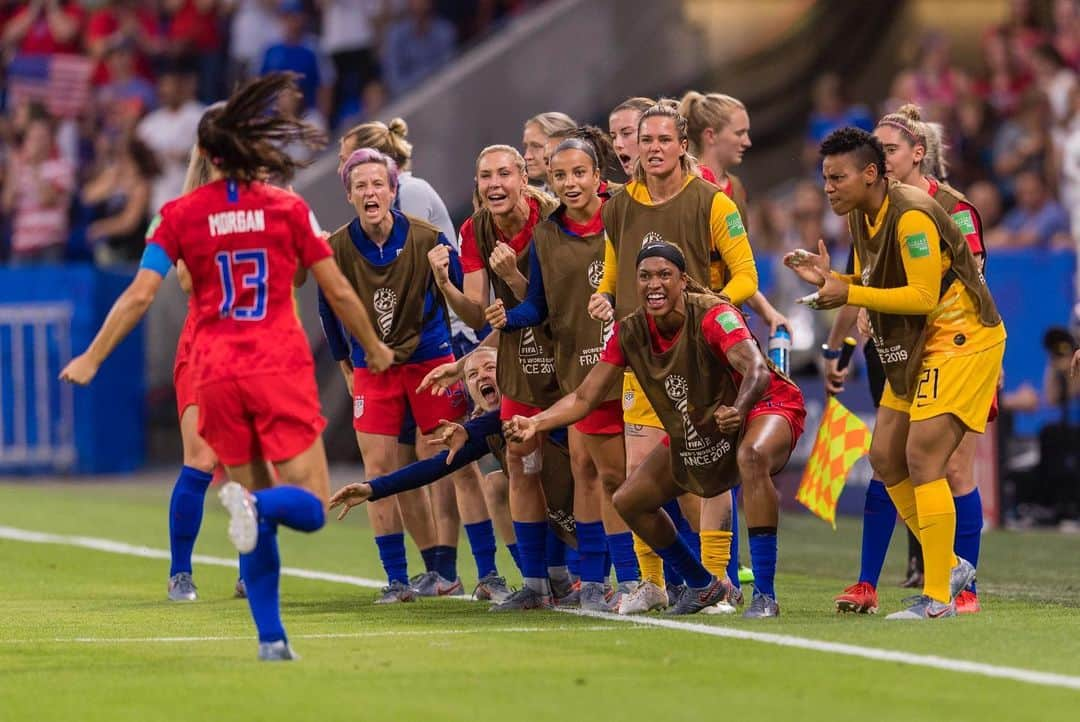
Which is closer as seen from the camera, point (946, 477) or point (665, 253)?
point (665, 253)

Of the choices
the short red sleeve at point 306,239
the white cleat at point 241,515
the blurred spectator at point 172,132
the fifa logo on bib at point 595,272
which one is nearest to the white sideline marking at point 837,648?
the white cleat at point 241,515

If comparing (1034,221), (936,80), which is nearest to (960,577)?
(1034,221)

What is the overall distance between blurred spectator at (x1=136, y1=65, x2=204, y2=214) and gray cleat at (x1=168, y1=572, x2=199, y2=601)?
37.5ft

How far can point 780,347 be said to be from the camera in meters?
10.7

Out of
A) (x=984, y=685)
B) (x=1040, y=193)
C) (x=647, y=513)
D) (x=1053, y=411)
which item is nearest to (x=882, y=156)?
(x=647, y=513)

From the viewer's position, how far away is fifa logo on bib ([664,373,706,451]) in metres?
9.02

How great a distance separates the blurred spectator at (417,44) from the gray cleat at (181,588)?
39.0 ft

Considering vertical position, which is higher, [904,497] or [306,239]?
[306,239]

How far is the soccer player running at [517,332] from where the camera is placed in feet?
32.3

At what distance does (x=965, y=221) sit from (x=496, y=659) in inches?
135

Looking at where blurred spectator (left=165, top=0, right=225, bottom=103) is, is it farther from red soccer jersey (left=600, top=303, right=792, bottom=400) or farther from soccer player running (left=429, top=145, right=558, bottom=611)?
red soccer jersey (left=600, top=303, right=792, bottom=400)

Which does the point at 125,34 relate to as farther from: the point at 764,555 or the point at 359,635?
the point at 764,555

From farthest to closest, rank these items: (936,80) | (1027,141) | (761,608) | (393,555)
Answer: (936,80)
(1027,141)
(393,555)
(761,608)

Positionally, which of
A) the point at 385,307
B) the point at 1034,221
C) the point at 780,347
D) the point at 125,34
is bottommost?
the point at 780,347
